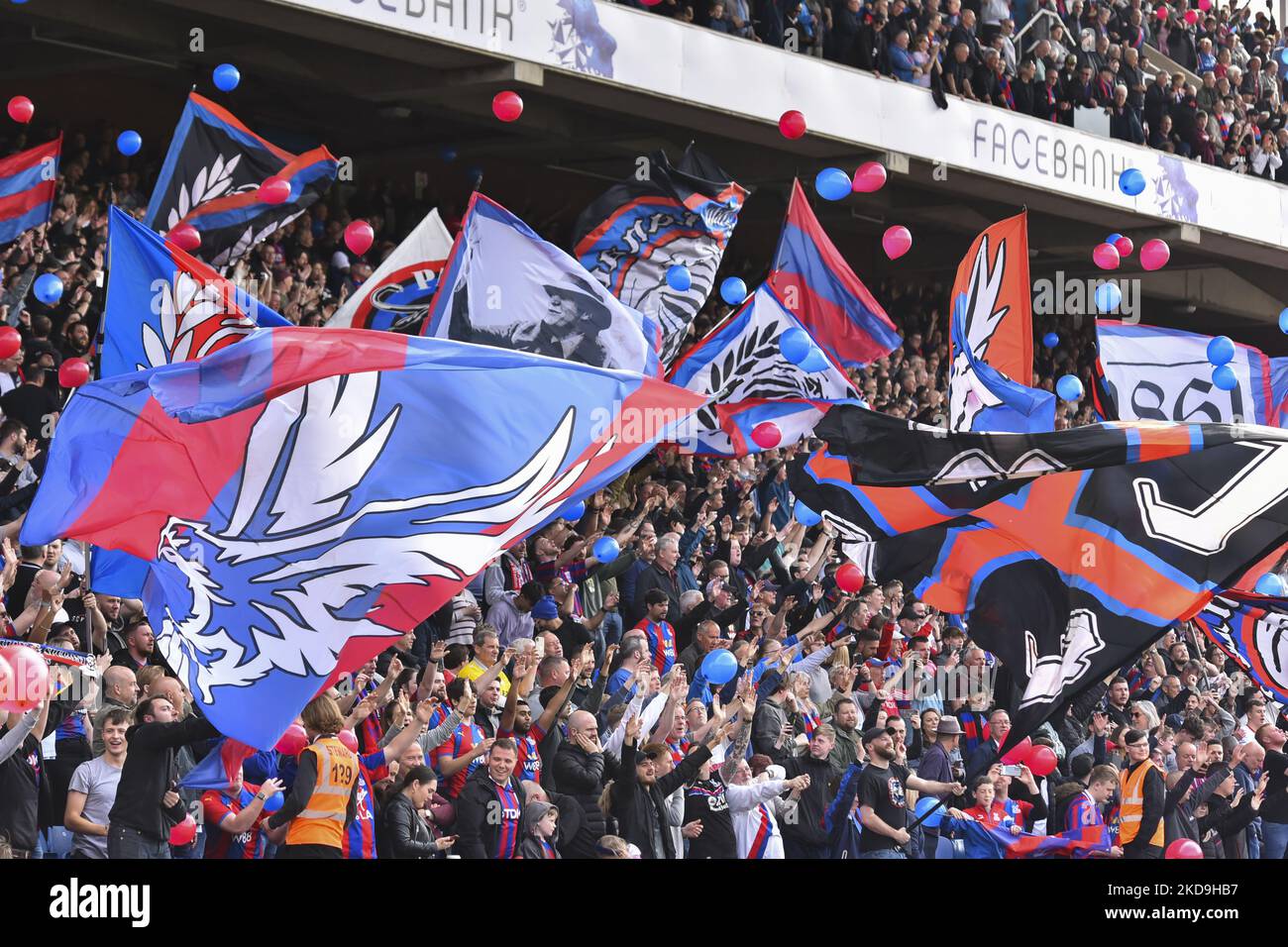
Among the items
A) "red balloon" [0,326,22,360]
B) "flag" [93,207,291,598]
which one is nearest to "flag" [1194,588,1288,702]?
"flag" [93,207,291,598]

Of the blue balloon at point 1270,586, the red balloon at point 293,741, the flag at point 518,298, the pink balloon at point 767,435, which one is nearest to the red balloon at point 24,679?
the red balloon at point 293,741

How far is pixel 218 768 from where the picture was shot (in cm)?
822

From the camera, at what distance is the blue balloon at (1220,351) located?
46.1 ft

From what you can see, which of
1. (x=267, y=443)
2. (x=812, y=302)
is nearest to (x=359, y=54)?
(x=812, y=302)

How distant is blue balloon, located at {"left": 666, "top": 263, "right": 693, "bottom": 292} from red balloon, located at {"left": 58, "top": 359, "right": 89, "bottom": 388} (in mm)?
4238

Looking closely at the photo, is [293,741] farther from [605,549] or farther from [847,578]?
[847,578]

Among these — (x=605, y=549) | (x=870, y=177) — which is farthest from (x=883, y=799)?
(x=870, y=177)

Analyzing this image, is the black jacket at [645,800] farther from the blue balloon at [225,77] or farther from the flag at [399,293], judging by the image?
the blue balloon at [225,77]

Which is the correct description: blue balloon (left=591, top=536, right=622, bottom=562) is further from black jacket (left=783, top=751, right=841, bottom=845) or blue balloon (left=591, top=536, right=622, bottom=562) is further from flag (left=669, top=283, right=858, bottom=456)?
black jacket (left=783, top=751, right=841, bottom=845)

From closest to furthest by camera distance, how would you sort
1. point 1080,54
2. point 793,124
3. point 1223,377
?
point 1223,377 → point 793,124 → point 1080,54

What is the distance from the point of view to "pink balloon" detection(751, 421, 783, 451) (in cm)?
1299

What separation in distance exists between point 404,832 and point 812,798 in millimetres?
2336

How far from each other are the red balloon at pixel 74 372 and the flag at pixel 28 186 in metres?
1.55

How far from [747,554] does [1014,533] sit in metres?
4.34
